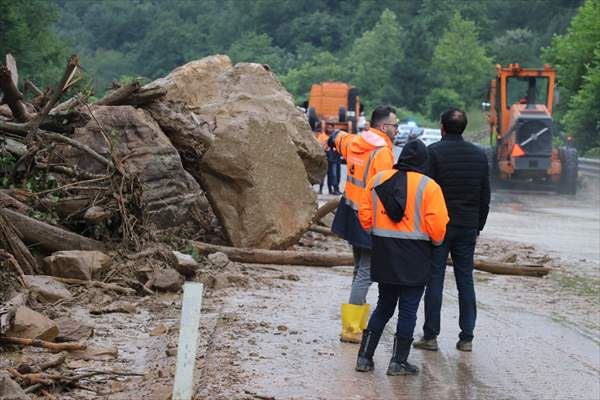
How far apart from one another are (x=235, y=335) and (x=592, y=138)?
120 ft

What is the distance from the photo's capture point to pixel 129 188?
485 inches

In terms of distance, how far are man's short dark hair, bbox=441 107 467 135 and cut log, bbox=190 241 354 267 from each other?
4613 mm

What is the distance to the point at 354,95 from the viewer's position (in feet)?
170

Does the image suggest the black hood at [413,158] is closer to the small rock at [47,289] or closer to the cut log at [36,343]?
the cut log at [36,343]

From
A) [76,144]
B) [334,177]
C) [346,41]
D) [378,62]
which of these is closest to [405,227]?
[76,144]

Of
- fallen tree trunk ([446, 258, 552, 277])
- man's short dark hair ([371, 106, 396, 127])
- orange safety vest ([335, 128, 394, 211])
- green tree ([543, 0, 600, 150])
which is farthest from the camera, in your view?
green tree ([543, 0, 600, 150])

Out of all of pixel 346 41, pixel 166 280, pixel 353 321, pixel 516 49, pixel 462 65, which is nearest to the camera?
pixel 353 321

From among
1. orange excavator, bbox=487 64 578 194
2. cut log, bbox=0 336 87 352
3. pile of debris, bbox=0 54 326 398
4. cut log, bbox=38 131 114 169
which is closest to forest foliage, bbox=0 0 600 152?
orange excavator, bbox=487 64 578 194

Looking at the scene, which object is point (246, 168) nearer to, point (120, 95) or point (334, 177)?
point (120, 95)

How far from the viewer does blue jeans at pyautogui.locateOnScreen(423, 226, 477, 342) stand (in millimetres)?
9469

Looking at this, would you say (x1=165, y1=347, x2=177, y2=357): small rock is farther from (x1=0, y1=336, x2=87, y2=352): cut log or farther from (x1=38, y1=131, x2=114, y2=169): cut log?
(x1=38, y1=131, x2=114, y2=169): cut log

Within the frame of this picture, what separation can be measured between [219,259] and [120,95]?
8.17 ft

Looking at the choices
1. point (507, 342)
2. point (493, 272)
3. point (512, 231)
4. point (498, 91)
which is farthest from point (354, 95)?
point (507, 342)

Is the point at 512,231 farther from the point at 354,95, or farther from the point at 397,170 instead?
the point at 354,95
